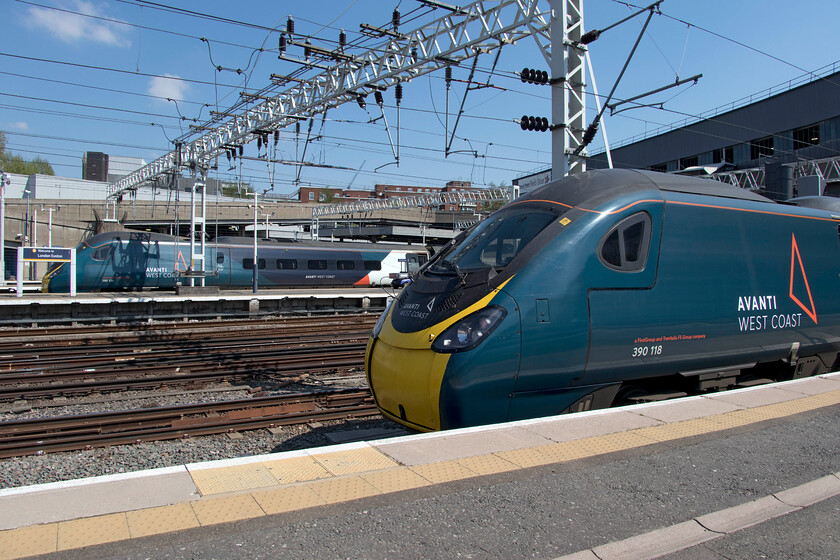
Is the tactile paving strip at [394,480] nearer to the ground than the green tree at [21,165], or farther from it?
nearer to the ground

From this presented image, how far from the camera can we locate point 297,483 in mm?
3963

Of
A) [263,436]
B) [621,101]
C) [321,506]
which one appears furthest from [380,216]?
[321,506]

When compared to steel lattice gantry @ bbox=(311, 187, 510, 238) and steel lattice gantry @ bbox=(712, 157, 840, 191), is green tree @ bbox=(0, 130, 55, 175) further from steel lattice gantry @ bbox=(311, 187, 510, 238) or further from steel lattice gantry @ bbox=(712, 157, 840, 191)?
steel lattice gantry @ bbox=(712, 157, 840, 191)

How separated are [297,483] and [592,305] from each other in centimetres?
322

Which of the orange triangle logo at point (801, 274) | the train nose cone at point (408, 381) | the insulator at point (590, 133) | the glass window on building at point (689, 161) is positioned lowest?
the train nose cone at point (408, 381)

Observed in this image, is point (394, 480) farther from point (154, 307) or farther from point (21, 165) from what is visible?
point (21, 165)

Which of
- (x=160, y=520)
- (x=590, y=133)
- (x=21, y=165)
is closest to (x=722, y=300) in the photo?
(x=160, y=520)

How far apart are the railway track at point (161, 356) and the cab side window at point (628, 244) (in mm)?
7529

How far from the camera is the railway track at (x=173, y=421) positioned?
7.41m

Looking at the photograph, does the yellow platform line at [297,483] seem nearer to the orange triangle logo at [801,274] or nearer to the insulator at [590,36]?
the orange triangle logo at [801,274]

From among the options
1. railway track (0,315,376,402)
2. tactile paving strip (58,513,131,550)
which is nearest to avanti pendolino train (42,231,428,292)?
railway track (0,315,376,402)

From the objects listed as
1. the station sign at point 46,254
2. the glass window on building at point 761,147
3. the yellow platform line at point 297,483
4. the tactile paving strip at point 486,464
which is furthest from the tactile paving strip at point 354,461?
the glass window on building at point 761,147

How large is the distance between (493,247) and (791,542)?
139 inches

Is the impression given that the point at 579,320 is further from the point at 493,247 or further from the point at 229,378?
the point at 229,378
